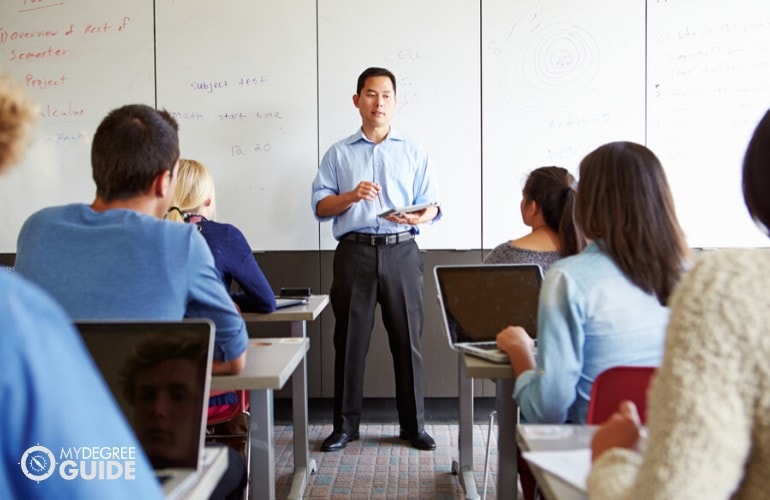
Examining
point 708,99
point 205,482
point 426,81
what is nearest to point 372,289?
point 426,81

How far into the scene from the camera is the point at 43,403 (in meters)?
0.48

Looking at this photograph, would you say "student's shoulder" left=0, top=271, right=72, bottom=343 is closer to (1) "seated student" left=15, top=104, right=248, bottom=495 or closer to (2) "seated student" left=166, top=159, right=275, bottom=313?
→ (1) "seated student" left=15, top=104, right=248, bottom=495

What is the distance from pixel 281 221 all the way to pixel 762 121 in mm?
3231

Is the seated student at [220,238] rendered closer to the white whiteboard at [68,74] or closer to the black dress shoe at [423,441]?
the black dress shoe at [423,441]

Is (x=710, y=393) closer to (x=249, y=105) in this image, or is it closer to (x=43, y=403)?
(x=43, y=403)

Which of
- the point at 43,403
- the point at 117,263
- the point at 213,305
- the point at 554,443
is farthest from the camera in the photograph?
the point at 213,305

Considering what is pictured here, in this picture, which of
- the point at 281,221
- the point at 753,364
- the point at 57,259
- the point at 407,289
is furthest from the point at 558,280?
the point at 281,221

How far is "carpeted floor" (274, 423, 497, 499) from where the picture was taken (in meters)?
2.81

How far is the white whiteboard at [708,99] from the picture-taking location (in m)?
3.75

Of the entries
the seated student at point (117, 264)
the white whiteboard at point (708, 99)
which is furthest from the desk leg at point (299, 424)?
the white whiteboard at point (708, 99)

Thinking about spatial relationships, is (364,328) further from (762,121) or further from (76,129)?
(762,121)

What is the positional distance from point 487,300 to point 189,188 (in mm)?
1187

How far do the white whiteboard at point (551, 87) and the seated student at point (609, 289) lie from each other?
2.32m

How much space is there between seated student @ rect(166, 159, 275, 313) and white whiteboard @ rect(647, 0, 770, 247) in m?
2.57
